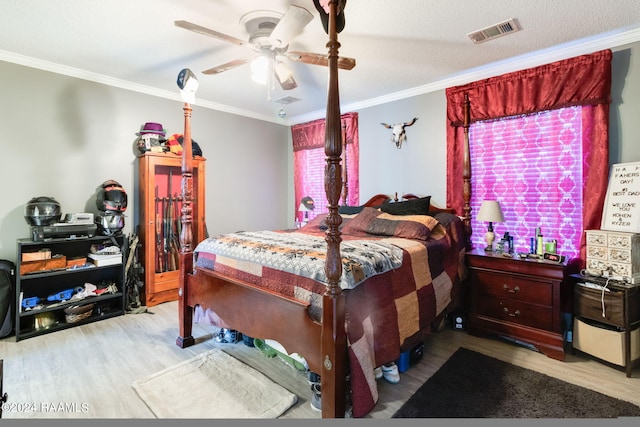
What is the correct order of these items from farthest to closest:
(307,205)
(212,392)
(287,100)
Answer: (307,205) < (287,100) < (212,392)

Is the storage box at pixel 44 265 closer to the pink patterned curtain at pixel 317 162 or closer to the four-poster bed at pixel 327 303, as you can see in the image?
the four-poster bed at pixel 327 303

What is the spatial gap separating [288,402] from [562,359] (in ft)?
6.61

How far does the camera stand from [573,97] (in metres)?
2.60

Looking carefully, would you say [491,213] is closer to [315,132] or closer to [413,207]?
[413,207]

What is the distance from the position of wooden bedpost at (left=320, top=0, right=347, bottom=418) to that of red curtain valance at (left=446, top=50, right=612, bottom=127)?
2.29m

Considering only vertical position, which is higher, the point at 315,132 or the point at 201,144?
the point at 315,132

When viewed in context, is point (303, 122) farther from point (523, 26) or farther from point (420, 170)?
point (523, 26)

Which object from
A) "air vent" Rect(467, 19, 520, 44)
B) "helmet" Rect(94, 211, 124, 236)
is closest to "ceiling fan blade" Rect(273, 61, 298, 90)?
"air vent" Rect(467, 19, 520, 44)

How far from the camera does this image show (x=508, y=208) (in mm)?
3018

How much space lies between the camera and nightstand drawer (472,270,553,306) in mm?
2379

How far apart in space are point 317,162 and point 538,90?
283 cm

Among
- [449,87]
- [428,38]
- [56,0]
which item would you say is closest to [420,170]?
[449,87]

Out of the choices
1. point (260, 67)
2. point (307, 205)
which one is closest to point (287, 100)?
point (307, 205)

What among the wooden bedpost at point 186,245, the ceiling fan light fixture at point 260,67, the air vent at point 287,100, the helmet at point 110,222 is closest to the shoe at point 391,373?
the wooden bedpost at point 186,245
